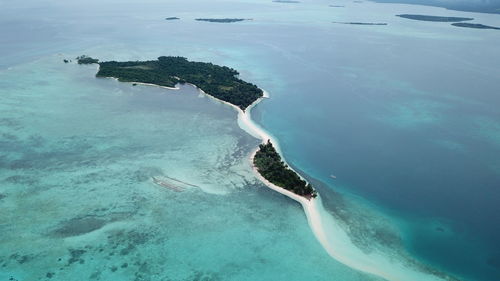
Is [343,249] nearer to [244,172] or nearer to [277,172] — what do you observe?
[277,172]

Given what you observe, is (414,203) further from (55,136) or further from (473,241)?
(55,136)

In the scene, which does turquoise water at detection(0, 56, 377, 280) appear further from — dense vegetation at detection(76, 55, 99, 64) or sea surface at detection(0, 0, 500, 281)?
dense vegetation at detection(76, 55, 99, 64)

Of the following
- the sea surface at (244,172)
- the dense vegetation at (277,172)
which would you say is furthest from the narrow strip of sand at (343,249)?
the dense vegetation at (277,172)

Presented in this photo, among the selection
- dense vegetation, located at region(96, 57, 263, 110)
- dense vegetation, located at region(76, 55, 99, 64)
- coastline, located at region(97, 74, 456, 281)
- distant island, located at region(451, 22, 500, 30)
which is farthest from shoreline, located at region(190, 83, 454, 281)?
distant island, located at region(451, 22, 500, 30)

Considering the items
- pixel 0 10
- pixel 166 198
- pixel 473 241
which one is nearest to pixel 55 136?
pixel 166 198

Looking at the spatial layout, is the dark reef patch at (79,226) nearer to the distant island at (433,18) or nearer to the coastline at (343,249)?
the coastline at (343,249)
